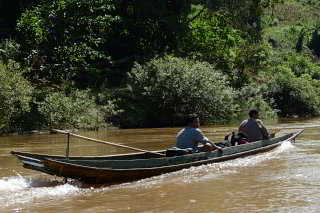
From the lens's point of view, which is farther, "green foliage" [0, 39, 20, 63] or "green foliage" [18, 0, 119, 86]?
"green foliage" [18, 0, 119, 86]

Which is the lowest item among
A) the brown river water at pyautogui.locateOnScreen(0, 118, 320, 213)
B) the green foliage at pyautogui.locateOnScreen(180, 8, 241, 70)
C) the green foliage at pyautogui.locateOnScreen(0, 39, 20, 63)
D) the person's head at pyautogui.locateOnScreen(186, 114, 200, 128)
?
the brown river water at pyautogui.locateOnScreen(0, 118, 320, 213)

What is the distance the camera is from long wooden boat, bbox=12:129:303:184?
9.36m

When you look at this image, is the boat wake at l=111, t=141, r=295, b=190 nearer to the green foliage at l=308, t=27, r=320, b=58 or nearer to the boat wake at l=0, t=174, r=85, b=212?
the boat wake at l=0, t=174, r=85, b=212

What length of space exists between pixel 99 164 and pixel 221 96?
1716 centimetres

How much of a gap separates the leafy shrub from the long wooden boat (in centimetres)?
1344

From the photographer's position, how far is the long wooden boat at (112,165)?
9.36 metres

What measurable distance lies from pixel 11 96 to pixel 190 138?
12156 mm

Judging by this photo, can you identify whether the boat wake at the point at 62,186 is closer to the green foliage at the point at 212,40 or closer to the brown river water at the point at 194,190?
the brown river water at the point at 194,190

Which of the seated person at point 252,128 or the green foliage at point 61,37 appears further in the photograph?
the green foliage at point 61,37

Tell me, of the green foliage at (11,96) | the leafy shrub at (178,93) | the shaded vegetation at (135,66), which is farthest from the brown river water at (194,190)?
the leafy shrub at (178,93)

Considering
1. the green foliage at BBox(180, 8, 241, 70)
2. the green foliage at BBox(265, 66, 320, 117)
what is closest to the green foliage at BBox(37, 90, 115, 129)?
the green foliage at BBox(180, 8, 241, 70)

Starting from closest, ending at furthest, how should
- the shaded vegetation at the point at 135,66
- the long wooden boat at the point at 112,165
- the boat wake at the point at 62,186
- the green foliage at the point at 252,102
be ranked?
the boat wake at the point at 62,186
the long wooden boat at the point at 112,165
the shaded vegetation at the point at 135,66
the green foliage at the point at 252,102

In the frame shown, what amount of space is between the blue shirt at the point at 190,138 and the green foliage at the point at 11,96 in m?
11.9

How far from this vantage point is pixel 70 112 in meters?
23.5
